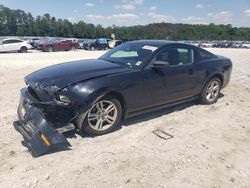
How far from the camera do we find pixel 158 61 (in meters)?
4.80

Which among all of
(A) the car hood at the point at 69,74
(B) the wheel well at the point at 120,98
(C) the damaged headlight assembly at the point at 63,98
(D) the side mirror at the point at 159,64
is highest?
(D) the side mirror at the point at 159,64

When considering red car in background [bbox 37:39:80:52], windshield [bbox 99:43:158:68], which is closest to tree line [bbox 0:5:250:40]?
red car in background [bbox 37:39:80:52]

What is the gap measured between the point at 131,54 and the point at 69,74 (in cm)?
149

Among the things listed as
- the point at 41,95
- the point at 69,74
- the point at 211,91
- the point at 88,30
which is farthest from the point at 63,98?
the point at 88,30

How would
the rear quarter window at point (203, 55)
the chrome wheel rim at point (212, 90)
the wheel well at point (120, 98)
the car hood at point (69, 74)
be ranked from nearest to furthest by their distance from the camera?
the car hood at point (69, 74), the wheel well at point (120, 98), the rear quarter window at point (203, 55), the chrome wheel rim at point (212, 90)

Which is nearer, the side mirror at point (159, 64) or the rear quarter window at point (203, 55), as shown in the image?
the side mirror at point (159, 64)

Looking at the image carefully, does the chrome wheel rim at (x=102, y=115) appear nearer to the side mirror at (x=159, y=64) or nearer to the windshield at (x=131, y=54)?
the windshield at (x=131, y=54)

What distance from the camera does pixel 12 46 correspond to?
23328mm

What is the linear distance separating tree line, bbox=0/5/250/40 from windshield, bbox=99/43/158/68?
76.6 metres

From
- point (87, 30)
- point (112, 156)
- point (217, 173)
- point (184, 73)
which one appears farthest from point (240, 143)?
point (87, 30)

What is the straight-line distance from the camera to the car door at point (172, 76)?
4.76 m

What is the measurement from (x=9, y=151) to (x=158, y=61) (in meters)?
2.92

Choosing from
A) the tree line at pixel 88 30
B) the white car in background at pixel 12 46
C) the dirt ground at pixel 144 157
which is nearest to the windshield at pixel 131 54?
the dirt ground at pixel 144 157

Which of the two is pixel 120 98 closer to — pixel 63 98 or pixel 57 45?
pixel 63 98
